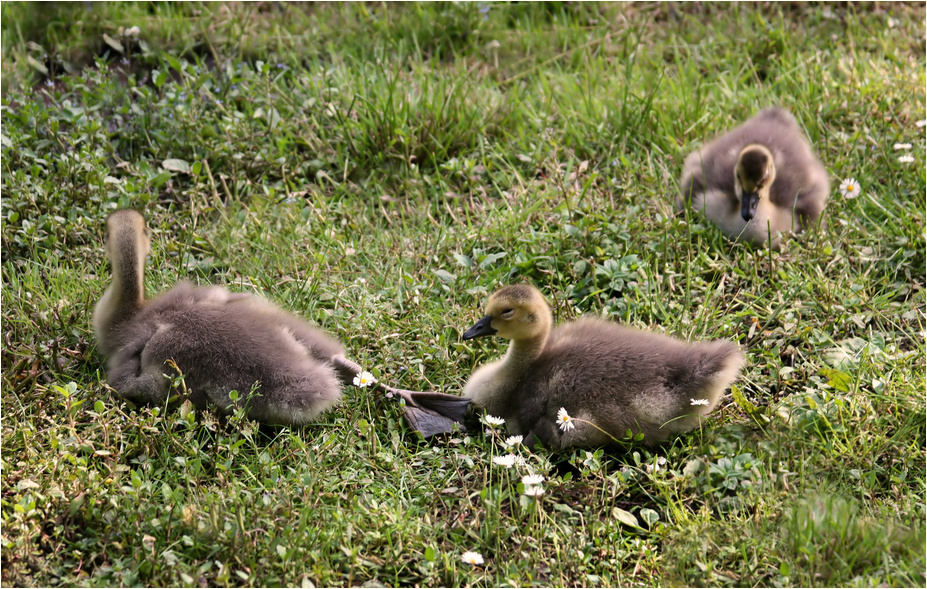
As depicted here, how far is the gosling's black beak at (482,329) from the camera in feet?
10.6

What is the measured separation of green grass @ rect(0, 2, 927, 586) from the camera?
284 centimetres

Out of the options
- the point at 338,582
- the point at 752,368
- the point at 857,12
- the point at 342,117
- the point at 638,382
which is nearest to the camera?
the point at 338,582

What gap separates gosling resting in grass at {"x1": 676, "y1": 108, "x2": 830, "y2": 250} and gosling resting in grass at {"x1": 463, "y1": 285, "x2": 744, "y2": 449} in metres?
1.16

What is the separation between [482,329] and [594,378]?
455 mm

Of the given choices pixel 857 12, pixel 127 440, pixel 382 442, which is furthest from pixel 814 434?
pixel 857 12

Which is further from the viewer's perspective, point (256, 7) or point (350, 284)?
point (256, 7)

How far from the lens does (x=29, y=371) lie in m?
3.55

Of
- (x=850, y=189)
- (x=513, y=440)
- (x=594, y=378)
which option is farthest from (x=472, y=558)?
(x=850, y=189)

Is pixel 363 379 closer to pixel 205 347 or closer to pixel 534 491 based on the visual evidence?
pixel 205 347

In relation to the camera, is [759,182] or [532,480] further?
[759,182]

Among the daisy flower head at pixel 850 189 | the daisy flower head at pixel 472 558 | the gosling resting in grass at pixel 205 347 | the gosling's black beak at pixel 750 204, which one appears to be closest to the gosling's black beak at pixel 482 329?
the gosling resting in grass at pixel 205 347

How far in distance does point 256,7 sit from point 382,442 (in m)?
3.87

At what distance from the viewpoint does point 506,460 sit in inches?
117

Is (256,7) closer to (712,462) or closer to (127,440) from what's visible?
(127,440)
